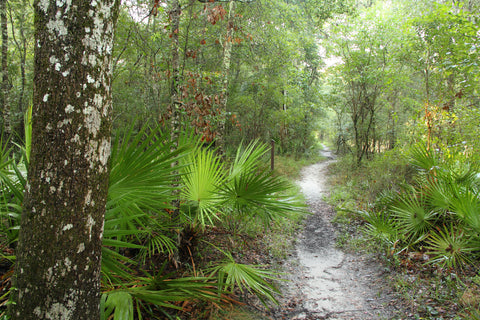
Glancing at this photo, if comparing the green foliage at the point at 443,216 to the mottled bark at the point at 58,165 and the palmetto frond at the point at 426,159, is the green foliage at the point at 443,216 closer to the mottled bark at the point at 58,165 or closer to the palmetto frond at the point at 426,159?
the palmetto frond at the point at 426,159

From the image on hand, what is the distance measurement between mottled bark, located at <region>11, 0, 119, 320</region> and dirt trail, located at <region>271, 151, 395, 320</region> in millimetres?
2733

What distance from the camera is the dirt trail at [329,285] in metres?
3.53

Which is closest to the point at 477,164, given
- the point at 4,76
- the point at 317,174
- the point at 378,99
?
the point at 378,99

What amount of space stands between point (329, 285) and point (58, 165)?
4223 millimetres

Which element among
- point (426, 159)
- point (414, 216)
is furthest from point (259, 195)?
point (426, 159)

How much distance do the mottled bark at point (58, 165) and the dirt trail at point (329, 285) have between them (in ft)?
8.97

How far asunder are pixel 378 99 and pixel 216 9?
30.5 ft

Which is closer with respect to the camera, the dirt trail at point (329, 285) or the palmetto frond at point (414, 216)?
the dirt trail at point (329, 285)

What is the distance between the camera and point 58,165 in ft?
4.77

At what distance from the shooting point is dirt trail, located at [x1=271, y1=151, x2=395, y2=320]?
3.53 m

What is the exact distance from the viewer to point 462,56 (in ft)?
17.6

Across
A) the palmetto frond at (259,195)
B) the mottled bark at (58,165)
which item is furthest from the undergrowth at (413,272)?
the mottled bark at (58,165)

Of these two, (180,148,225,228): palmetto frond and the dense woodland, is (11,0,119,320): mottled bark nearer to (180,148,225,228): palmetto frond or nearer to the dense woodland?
the dense woodland

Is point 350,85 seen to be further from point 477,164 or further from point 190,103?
point 190,103
